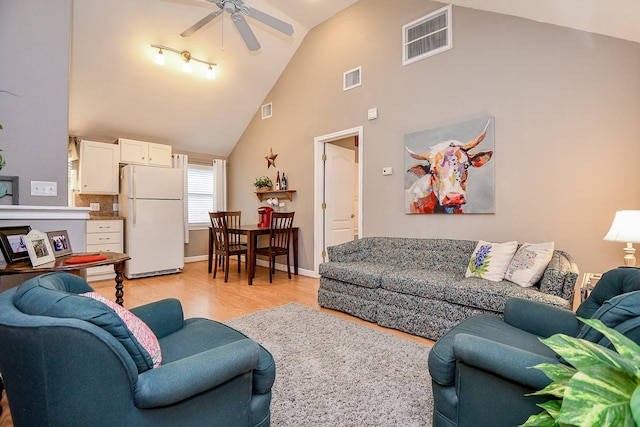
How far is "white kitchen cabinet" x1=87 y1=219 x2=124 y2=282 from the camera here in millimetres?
4426

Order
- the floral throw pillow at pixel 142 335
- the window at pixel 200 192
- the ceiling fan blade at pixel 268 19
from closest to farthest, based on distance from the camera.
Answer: the floral throw pillow at pixel 142 335, the ceiling fan blade at pixel 268 19, the window at pixel 200 192

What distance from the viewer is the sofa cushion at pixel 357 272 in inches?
115

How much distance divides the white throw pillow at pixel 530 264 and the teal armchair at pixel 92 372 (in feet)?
7.17

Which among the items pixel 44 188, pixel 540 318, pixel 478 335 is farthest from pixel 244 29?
pixel 540 318

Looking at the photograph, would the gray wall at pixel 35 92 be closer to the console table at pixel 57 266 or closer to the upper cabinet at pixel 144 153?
the console table at pixel 57 266

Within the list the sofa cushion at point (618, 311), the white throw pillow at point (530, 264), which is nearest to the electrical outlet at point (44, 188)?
the sofa cushion at point (618, 311)

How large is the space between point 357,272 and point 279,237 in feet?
6.77

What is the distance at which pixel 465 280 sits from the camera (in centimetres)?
254

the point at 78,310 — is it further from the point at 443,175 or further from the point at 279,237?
the point at 279,237

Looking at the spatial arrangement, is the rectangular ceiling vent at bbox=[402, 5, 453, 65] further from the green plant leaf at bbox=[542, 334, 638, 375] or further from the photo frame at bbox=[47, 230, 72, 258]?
the photo frame at bbox=[47, 230, 72, 258]

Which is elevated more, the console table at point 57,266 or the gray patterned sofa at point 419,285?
the console table at point 57,266

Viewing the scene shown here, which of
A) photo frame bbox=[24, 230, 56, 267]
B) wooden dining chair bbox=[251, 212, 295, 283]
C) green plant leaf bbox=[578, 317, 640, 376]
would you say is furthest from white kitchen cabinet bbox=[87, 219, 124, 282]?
green plant leaf bbox=[578, 317, 640, 376]

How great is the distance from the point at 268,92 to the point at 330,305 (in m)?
4.10

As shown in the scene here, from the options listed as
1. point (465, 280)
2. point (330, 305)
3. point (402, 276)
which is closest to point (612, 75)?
point (465, 280)
